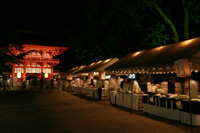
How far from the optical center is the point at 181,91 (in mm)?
9359

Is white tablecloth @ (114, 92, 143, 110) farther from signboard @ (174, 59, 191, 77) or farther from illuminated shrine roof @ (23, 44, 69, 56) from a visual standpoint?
illuminated shrine roof @ (23, 44, 69, 56)

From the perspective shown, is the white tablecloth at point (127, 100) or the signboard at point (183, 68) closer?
the signboard at point (183, 68)

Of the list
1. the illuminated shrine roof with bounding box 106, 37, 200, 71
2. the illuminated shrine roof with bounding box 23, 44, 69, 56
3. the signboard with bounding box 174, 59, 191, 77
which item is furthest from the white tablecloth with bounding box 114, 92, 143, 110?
the illuminated shrine roof with bounding box 23, 44, 69, 56

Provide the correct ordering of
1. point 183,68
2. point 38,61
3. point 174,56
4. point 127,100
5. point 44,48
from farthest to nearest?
point 44,48 < point 38,61 < point 127,100 < point 174,56 < point 183,68

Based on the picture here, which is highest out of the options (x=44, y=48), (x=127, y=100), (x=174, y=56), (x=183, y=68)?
(x=44, y=48)

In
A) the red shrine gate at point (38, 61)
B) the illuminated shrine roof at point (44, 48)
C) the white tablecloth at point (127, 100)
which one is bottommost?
the white tablecloth at point (127, 100)

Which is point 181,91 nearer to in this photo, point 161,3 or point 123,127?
point 123,127

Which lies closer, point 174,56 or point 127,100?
point 174,56

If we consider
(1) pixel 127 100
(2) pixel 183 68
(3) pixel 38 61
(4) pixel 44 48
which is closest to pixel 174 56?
(2) pixel 183 68

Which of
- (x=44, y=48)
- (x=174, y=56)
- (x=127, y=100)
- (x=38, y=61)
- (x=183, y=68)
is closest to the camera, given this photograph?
(x=183, y=68)

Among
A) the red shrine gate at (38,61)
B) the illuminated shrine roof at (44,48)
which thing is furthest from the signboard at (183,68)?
the illuminated shrine roof at (44,48)

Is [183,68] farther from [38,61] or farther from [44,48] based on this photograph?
[44,48]

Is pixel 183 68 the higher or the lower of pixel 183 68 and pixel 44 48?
the lower

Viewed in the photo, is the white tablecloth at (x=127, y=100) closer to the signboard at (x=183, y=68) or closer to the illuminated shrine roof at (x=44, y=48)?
the signboard at (x=183, y=68)
